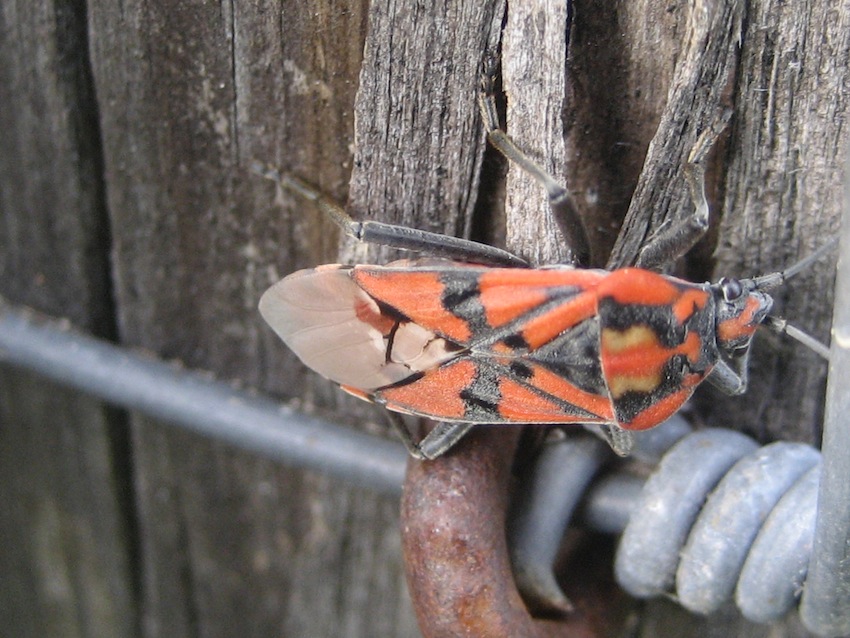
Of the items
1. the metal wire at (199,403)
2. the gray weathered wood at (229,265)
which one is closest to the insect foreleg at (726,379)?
the metal wire at (199,403)

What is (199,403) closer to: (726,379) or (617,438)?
(617,438)

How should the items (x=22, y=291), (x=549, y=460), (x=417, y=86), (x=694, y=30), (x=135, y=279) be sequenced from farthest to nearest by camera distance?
(x=22, y=291) → (x=135, y=279) → (x=549, y=460) → (x=417, y=86) → (x=694, y=30)

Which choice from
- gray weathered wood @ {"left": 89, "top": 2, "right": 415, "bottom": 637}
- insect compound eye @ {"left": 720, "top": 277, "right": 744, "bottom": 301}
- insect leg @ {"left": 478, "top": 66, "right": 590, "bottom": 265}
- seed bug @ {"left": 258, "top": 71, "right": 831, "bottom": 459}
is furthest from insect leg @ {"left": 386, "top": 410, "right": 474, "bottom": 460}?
insect compound eye @ {"left": 720, "top": 277, "right": 744, "bottom": 301}

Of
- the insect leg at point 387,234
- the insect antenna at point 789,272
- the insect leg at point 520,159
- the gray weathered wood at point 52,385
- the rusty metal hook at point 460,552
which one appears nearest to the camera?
the rusty metal hook at point 460,552

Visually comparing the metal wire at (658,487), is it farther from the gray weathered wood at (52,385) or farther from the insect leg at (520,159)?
the insect leg at (520,159)

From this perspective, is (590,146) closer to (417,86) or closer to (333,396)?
(417,86)

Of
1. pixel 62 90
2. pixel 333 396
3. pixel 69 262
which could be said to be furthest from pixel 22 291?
pixel 333 396

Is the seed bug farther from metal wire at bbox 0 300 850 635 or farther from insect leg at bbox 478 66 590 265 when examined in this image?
metal wire at bbox 0 300 850 635
